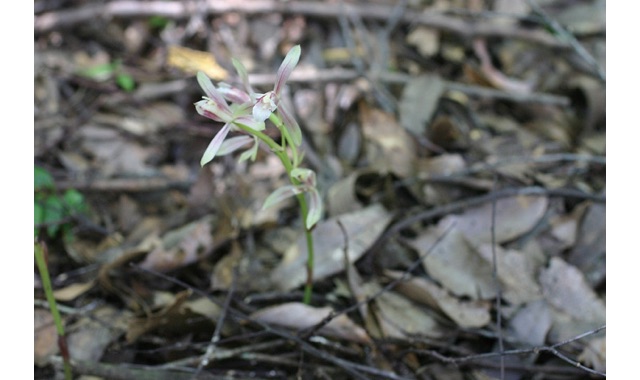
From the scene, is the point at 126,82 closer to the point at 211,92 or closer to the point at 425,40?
the point at 425,40

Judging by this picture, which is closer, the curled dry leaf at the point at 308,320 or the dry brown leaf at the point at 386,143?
the curled dry leaf at the point at 308,320

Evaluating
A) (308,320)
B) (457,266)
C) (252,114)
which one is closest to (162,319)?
(308,320)

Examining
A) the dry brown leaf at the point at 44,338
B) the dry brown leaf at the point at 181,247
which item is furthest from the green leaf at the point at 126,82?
the dry brown leaf at the point at 44,338

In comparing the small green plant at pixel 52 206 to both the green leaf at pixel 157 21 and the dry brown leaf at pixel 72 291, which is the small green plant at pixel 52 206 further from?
the green leaf at pixel 157 21

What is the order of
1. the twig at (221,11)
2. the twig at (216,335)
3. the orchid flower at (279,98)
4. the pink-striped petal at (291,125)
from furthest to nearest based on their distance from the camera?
the twig at (221,11) → the twig at (216,335) → the pink-striped petal at (291,125) → the orchid flower at (279,98)

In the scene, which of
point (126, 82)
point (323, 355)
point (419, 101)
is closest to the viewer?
point (323, 355)

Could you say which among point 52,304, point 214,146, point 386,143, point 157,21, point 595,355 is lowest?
point 595,355

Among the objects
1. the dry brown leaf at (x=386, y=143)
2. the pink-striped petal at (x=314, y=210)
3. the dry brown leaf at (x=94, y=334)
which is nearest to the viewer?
the pink-striped petal at (x=314, y=210)
